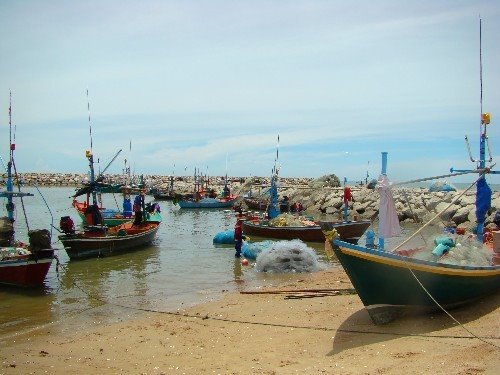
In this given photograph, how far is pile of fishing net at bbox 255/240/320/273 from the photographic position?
1803 cm

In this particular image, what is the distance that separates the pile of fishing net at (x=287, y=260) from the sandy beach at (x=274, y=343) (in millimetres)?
5097

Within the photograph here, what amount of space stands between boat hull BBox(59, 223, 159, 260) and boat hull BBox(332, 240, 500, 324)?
14870 mm

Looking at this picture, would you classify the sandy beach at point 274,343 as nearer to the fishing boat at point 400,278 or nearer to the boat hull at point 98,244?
the fishing boat at point 400,278

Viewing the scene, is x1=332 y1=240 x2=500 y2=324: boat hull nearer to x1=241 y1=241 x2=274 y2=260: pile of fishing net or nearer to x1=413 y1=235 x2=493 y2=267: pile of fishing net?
x1=413 y1=235 x2=493 y2=267: pile of fishing net

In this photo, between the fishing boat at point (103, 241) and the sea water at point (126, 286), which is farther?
the fishing boat at point (103, 241)

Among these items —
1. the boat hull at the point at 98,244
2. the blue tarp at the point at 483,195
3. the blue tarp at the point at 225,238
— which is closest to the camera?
the blue tarp at the point at 483,195

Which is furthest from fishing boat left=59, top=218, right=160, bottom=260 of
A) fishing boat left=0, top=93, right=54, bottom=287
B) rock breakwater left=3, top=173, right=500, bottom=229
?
rock breakwater left=3, top=173, right=500, bottom=229

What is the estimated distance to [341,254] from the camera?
9523mm

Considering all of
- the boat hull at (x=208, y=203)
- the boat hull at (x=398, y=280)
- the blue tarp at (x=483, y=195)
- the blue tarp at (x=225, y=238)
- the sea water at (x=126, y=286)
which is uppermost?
the blue tarp at (x=483, y=195)

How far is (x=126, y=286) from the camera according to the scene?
16938 mm

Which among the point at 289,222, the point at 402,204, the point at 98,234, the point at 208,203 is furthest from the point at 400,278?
the point at 208,203

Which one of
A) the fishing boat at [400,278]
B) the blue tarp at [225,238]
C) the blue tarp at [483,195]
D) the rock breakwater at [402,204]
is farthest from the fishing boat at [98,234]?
the blue tarp at [483,195]

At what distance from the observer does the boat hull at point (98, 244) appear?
22047 mm

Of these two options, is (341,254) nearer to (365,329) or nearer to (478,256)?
(365,329)
